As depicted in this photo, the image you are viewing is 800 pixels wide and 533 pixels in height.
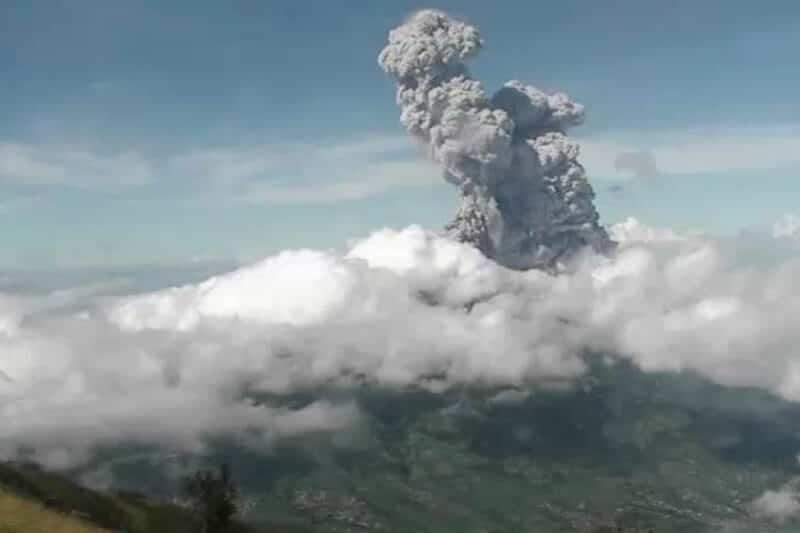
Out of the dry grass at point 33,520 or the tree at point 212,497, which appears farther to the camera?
the tree at point 212,497

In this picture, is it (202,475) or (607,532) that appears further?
(607,532)

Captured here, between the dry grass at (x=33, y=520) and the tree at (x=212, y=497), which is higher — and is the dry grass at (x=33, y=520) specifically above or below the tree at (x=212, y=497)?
below

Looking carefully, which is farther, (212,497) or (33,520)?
(212,497)

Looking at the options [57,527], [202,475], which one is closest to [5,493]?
[57,527]

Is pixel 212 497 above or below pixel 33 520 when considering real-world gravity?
above

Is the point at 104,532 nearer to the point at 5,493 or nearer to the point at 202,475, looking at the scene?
the point at 5,493
